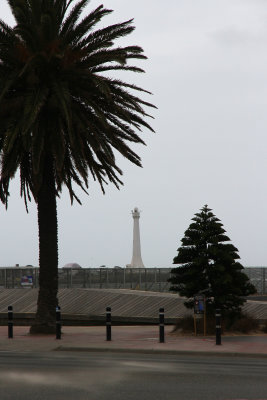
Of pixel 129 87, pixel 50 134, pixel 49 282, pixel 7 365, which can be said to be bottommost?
pixel 7 365

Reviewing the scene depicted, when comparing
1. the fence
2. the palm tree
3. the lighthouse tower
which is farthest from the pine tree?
the lighthouse tower

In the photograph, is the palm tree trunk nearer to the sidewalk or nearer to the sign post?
the sidewalk

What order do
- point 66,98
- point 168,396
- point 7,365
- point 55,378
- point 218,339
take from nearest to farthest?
point 168,396 → point 55,378 → point 7,365 → point 218,339 → point 66,98

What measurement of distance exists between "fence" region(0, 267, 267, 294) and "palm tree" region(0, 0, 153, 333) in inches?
612

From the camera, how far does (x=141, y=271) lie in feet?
130

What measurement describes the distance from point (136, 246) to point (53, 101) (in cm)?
6685

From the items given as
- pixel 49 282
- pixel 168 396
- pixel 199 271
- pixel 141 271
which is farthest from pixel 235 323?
pixel 141 271

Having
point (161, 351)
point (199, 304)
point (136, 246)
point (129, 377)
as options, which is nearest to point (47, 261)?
point (199, 304)

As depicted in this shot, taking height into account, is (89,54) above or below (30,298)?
above

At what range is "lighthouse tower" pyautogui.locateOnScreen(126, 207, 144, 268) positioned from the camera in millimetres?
87125

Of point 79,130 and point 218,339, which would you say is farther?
point 79,130

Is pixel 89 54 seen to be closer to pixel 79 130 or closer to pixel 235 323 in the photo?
pixel 79 130

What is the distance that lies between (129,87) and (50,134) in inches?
137

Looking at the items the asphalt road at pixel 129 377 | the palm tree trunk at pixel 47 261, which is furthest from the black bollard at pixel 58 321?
the asphalt road at pixel 129 377
